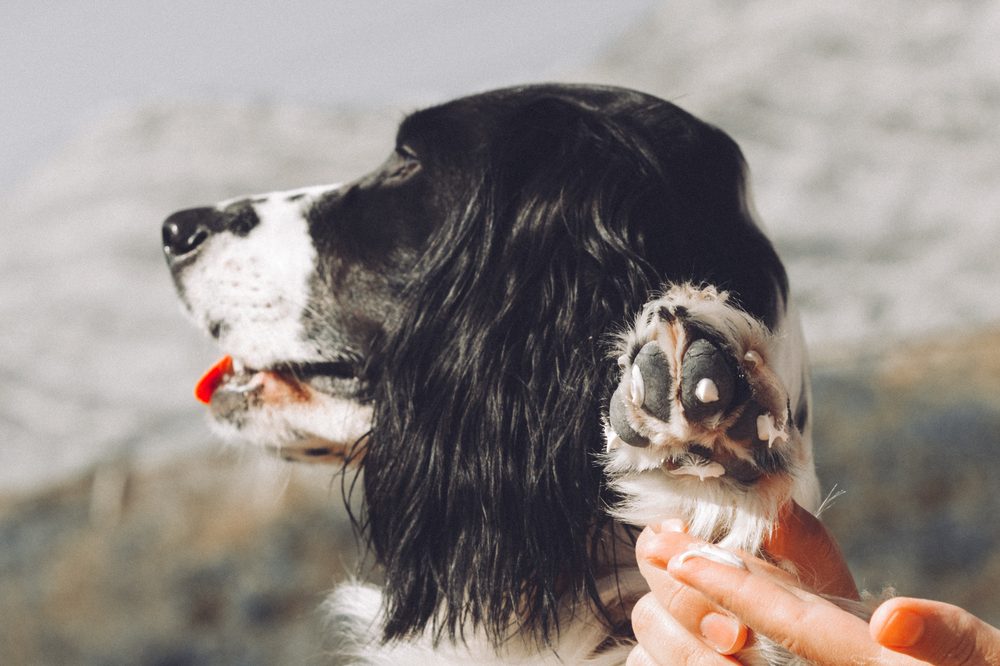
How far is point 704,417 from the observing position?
135cm

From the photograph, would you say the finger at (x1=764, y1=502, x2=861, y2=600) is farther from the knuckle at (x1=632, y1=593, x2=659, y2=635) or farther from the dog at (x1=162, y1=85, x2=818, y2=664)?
the knuckle at (x1=632, y1=593, x2=659, y2=635)

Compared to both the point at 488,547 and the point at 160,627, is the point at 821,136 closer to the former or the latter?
the point at 160,627

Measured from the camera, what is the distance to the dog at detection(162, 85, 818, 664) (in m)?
1.46

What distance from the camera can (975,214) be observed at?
12391mm

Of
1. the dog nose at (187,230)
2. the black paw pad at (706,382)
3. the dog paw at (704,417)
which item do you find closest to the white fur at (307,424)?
the dog nose at (187,230)

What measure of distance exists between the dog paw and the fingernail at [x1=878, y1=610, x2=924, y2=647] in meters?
0.30

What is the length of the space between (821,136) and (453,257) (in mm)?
12316

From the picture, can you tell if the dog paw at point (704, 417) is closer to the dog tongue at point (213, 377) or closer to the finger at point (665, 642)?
the finger at point (665, 642)

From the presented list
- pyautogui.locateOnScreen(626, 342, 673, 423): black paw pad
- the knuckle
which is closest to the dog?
pyautogui.locateOnScreen(626, 342, 673, 423): black paw pad

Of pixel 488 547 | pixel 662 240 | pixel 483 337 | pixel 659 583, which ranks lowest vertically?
pixel 488 547

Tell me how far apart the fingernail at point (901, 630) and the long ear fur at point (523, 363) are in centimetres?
55

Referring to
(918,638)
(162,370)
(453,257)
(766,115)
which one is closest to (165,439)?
(162,370)

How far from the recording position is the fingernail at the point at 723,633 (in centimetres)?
139

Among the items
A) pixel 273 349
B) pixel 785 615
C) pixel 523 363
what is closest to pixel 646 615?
pixel 785 615
